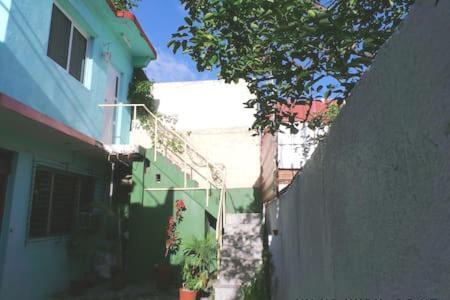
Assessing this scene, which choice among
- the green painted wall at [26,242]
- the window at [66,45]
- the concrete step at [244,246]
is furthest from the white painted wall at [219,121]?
the green painted wall at [26,242]

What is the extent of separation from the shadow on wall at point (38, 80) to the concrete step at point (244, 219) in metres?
4.00

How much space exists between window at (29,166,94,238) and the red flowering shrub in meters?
2.13

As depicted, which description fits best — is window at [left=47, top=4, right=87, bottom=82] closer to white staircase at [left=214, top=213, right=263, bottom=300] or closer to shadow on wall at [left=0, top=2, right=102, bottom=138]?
shadow on wall at [left=0, top=2, right=102, bottom=138]

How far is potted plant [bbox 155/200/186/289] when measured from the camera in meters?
8.29

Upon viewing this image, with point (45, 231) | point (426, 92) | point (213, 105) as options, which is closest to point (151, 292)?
point (45, 231)

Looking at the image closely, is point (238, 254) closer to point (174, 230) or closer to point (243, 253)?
point (243, 253)

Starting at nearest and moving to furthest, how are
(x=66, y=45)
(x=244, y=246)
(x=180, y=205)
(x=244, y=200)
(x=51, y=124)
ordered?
(x=51, y=124)
(x=244, y=246)
(x=66, y=45)
(x=180, y=205)
(x=244, y=200)

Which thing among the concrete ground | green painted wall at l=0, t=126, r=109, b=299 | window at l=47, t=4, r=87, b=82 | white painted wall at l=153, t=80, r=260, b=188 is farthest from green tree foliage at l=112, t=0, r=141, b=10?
the concrete ground

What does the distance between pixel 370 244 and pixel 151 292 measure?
756cm

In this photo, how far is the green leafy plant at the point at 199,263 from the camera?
7508 millimetres

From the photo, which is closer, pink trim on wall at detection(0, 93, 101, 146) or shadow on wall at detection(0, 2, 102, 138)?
pink trim on wall at detection(0, 93, 101, 146)

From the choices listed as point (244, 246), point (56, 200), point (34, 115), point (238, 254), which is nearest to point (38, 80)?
point (34, 115)

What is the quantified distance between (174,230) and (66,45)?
15.9ft

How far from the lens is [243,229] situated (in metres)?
8.81
